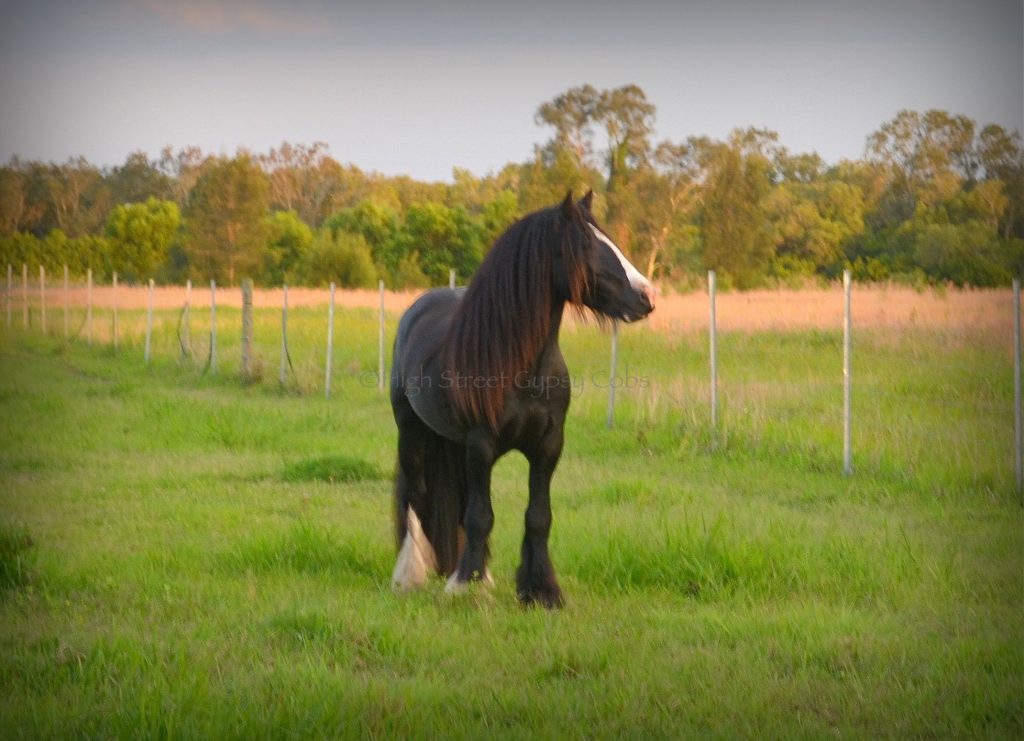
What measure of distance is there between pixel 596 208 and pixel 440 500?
43.7 feet

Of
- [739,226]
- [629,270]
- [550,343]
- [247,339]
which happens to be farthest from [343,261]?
[629,270]

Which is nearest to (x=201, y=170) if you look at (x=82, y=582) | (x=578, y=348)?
(x=578, y=348)

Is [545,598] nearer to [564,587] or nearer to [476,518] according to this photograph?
[564,587]

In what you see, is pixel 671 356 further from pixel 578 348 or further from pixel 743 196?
pixel 743 196

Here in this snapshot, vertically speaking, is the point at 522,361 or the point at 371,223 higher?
the point at 371,223

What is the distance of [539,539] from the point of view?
569 centimetres

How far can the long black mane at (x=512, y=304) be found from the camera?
540 centimetres

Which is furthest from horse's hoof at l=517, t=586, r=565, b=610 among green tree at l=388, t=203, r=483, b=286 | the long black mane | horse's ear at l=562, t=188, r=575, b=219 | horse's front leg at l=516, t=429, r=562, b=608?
green tree at l=388, t=203, r=483, b=286

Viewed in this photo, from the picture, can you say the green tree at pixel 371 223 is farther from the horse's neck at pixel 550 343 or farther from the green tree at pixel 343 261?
the horse's neck at pixel 550 343

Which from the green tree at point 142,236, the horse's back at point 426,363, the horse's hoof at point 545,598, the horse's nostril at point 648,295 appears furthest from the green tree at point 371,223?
the horse's nostril at point 648,295

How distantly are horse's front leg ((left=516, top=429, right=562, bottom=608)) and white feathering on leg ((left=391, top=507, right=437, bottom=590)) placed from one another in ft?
2.29

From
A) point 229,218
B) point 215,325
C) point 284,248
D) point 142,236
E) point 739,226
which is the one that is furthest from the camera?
point 284,248

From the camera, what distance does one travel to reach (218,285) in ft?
138

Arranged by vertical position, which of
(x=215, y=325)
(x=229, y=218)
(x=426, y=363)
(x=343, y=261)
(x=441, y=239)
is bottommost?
(x=426, y=363)
